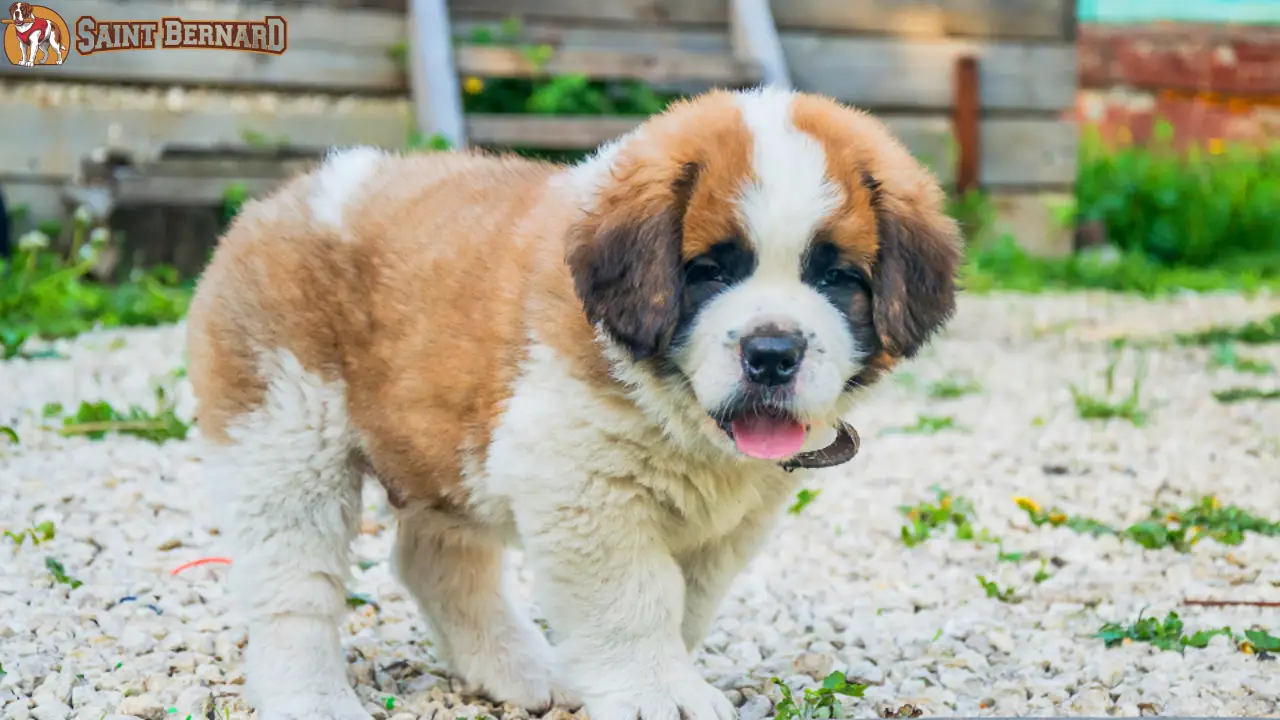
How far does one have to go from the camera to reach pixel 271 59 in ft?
29.3

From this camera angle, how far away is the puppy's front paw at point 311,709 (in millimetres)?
3195

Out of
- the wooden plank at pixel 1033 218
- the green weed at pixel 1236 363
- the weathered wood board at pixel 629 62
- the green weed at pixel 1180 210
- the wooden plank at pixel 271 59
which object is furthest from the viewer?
the green weed at pixel 1180 210

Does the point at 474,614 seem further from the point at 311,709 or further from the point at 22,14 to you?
the point at 22,14

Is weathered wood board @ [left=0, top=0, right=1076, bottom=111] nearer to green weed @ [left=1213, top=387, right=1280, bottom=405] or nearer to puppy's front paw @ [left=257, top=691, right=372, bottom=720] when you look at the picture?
green weed @ [left=1213, top=387, right=1280, bottom=405]

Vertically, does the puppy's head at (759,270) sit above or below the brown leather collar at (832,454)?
above

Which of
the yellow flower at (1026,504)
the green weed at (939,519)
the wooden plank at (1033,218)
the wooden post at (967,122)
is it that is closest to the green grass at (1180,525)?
the yellow flower at (1026,504)

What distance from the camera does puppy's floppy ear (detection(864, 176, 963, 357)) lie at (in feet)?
9.43

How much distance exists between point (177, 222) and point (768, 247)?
6.56 m

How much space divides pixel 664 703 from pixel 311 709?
33.4 inches

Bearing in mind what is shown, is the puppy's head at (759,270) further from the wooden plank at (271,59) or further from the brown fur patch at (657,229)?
the wooden plank at (271,59)

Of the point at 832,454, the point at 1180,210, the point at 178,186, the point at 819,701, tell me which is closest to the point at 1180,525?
the point at 819,701

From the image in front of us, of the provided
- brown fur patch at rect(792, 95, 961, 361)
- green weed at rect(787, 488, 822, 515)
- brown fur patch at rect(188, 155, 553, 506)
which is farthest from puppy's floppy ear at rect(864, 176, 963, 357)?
green weed at rect(787, 488, 822, 515)

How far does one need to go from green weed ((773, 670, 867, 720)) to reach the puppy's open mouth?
64 cm

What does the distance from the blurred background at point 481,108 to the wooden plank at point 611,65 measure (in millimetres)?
14
